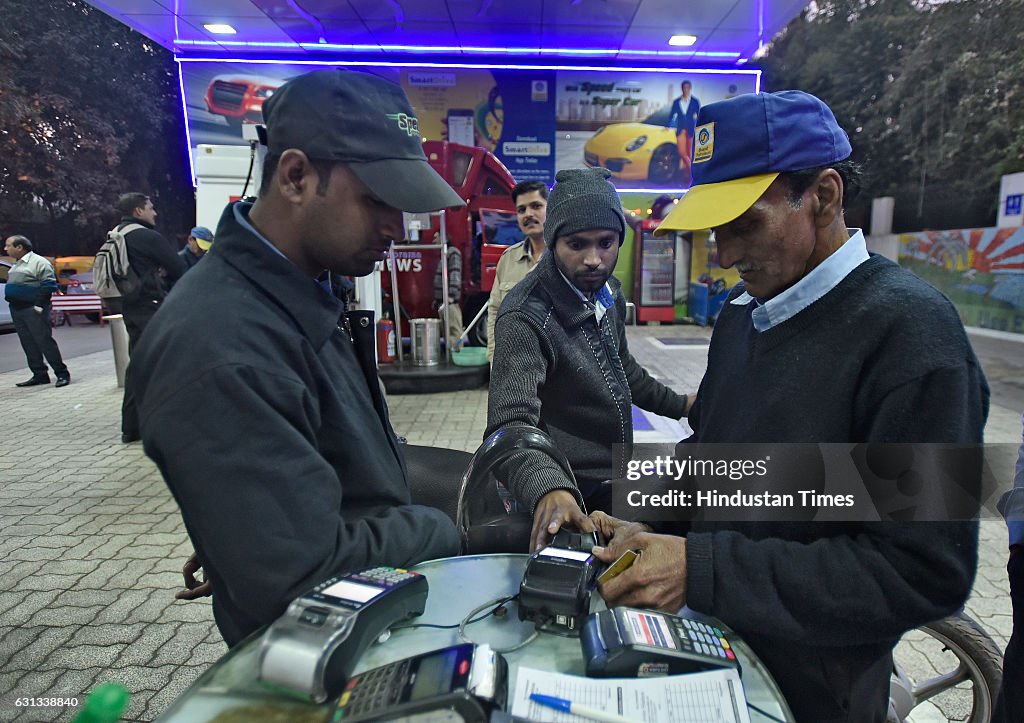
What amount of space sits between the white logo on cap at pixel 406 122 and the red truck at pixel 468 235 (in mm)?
5901

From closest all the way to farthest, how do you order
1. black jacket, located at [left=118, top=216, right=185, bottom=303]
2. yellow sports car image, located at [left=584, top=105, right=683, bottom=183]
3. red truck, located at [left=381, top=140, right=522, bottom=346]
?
black jacket, located at [left=118, top=216, right=185, bottom=303]
red truck, located at [left=381, top=140, right=522, bottom=346]
yellow sports car image, located at [left=584, top=105, right=683, bottom=183]

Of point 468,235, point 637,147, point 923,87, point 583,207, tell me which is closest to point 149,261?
point 468,235

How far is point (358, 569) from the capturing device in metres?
1.06

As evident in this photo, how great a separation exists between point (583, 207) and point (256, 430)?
140 cm

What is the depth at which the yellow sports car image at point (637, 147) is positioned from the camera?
12227mm

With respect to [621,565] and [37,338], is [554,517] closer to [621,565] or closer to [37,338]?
[621,565]

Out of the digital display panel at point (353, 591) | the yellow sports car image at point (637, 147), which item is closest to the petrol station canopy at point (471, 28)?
the yellow sports car image at point (637, 147)

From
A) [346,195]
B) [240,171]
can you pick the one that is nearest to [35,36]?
[240,171]

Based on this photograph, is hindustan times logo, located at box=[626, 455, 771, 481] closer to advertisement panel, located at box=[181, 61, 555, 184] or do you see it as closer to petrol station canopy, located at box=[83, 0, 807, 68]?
petrol station canopy, located at box=[83, 0, 807, 68]

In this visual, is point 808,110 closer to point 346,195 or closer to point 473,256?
point 346,195

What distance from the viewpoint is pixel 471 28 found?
10867mm

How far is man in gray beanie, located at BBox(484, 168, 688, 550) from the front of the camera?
1903 mm

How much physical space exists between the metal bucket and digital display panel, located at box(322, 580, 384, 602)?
630 cm

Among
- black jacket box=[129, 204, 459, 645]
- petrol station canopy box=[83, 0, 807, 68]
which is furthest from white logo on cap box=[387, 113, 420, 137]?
petrol station canopy box=[83, 0, 807, 68]
